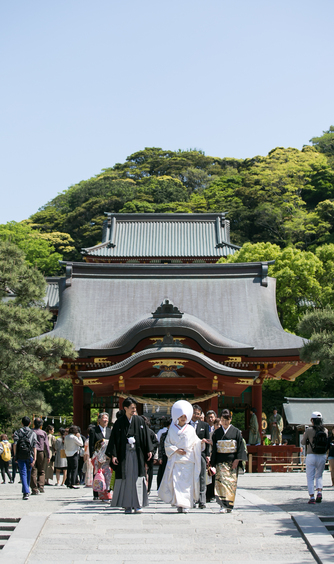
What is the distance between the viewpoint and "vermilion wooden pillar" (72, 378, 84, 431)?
19062 millimetres

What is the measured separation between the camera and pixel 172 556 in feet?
20.0

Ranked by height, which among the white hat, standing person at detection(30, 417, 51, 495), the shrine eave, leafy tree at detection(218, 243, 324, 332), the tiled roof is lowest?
standing person at detection(30, 417, 51, 495)

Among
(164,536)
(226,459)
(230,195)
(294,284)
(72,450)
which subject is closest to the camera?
(164,536)

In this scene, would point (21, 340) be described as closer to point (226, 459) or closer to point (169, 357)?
point (169, 357)

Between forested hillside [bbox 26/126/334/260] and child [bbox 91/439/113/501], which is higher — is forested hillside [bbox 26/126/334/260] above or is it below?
above

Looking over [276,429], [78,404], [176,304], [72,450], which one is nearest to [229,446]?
[72,450]

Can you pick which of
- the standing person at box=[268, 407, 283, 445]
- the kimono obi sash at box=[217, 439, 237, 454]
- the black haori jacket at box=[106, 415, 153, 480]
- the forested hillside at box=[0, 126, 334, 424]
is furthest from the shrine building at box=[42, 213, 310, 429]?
the black haori jacket at box=[106, 415, 153, 480]

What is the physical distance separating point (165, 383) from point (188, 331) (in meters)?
1.55

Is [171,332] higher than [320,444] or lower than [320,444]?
higher

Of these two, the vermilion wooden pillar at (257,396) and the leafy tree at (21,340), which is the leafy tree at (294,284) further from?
the leafy tree at (21,340)

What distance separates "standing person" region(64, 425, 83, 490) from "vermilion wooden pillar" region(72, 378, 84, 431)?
5.93 meters

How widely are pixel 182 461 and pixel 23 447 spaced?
311 centimetres

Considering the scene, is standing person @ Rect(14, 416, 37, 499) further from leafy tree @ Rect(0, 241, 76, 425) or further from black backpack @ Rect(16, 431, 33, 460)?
leafy tree @ Rect(0, 241, 76, 425)

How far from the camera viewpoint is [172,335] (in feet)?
57.0
